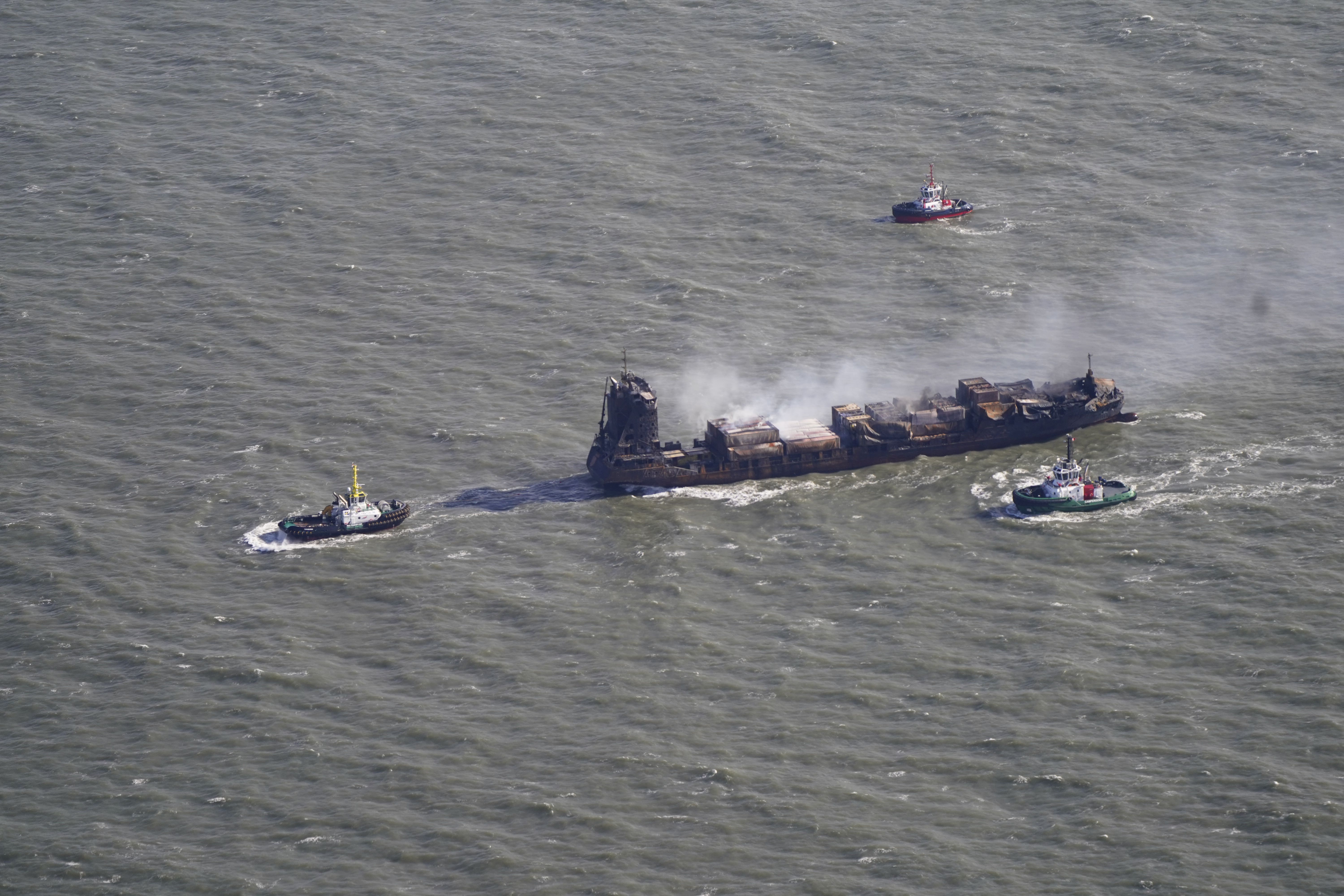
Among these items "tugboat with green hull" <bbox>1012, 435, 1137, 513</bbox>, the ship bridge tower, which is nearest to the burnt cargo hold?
the ship bridge tower

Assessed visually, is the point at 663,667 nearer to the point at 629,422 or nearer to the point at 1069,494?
the point at 629,422

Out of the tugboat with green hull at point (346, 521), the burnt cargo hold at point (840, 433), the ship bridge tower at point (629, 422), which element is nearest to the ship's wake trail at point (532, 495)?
the burnt cargo hold at point (840, 433)

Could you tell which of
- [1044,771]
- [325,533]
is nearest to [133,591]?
[325,533]

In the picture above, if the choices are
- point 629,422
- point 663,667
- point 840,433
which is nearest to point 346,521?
point 629,422

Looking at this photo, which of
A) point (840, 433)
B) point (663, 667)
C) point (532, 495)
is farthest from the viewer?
point (840, 433)

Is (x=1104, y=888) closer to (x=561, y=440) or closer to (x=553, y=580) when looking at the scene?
(x=553, y=580)

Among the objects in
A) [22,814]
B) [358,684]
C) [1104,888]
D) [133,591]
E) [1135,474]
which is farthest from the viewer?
[1135,474]

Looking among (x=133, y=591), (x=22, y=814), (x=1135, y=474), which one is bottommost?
(x=22, y=814)
